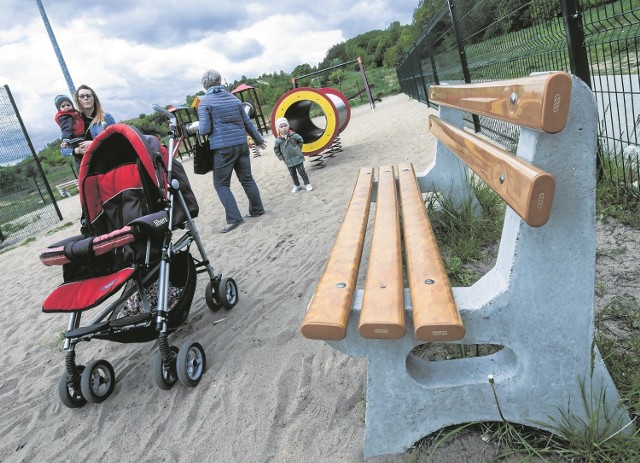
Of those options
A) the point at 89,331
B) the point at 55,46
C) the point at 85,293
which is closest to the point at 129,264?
the point at 85,293

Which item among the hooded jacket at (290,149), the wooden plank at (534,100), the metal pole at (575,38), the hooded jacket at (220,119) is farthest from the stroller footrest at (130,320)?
the hooded jacket at (290,149)

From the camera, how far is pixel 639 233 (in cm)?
260

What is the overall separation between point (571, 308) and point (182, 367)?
190 cm

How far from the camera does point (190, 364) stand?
2.49 metres

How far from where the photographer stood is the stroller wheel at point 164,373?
7.93 ft

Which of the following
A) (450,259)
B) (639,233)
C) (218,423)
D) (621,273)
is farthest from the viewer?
(450,259)

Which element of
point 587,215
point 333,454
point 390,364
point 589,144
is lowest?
point 333,454

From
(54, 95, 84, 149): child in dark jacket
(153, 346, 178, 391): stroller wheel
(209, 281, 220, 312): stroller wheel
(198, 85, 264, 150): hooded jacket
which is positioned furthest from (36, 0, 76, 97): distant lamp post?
(153, 346, 178, 391): stroller wheel

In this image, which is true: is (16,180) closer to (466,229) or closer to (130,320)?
(130,320)

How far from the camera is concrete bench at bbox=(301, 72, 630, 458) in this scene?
3.87 ft

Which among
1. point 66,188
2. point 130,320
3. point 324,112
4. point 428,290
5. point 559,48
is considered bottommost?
point 130,320

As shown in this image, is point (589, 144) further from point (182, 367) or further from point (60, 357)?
point (60, 357)

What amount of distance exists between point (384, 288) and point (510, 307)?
15.3 inches

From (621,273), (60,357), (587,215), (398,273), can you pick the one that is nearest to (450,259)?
(621,273)
